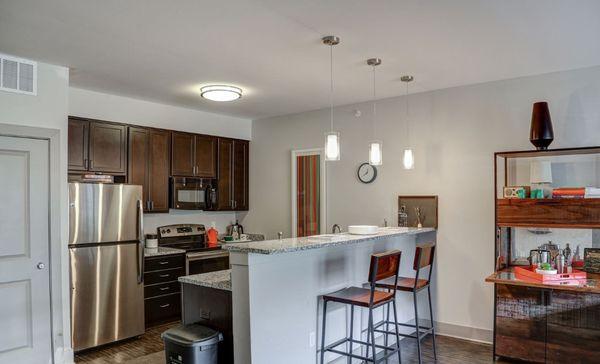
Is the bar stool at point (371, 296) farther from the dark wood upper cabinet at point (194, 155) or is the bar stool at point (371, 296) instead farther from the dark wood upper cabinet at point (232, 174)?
the dark wood upper cabinet at point (232, 174)

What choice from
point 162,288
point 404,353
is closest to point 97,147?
point 162,288

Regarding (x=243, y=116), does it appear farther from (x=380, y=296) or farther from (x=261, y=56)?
(x=380, y=296)

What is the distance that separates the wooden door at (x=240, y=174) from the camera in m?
6.16

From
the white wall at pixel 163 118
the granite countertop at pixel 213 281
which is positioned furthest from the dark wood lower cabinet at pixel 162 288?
the granite countertop at pixel 213 281

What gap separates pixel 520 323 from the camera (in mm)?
3686

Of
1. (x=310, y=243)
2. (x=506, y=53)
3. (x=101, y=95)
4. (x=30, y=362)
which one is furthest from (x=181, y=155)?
(x=506, y=53)

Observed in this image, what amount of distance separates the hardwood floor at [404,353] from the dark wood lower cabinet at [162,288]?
1.12ft

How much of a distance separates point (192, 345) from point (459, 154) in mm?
3262

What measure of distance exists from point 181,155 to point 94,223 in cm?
156

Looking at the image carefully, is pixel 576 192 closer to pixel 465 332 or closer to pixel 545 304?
pixel 545 304

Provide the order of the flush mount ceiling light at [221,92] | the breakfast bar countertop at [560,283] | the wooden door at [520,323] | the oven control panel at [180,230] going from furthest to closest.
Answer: the oven control panel at [180,230] → the flush mount ceiling light at [221,92] → the wooden door at [520,323] → the breakfast bar countertop at [560,283]

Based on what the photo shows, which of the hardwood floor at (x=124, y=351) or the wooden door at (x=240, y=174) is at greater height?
the wooden door at (x=240, y=174)

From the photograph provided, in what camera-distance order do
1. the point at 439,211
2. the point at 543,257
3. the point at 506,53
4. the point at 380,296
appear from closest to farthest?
1. the point at 380,296
2. the point at 506,53
3. the point at 543,257
4. the point at 439,211

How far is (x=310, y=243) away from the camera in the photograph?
2.87 meters
